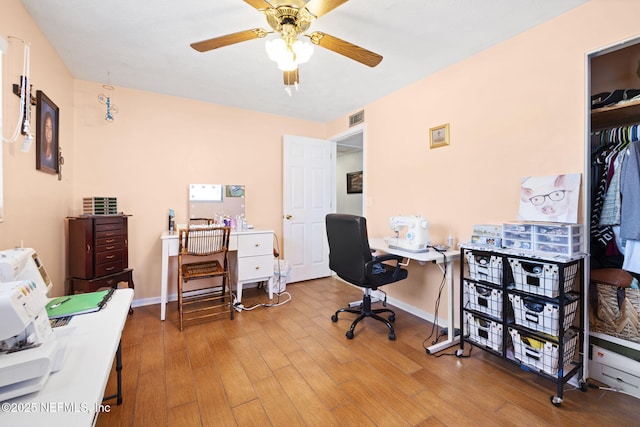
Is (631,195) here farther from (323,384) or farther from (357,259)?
(323,384)

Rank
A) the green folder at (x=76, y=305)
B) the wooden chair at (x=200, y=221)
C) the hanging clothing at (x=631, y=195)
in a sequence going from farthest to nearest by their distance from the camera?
1. the wooden chair at (x=200, y=221)
2. the hanging clothing at (x=631, y=195)
3. the green folder at (x=76, y=305)

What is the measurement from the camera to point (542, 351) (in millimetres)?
1657

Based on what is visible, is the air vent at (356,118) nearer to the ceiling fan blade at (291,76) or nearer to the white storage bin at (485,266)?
the ceiling fan blade at (291,76)

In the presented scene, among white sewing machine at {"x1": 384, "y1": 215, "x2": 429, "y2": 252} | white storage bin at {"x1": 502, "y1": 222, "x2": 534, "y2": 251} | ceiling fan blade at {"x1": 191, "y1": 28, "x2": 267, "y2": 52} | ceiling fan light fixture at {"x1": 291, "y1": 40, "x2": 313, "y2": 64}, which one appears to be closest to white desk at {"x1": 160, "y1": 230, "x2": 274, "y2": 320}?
white sewing machine at {"x1": 384, "y1": 215, "x2": 429, "y2": 252}

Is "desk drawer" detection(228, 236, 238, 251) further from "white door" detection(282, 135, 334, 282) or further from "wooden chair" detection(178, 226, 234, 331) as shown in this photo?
"white door" detection(282, 135, 334, 282)

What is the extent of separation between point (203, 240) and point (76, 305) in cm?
143

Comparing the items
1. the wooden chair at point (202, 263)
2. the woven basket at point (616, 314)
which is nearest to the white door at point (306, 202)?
the wooden chair at point (202, 263)

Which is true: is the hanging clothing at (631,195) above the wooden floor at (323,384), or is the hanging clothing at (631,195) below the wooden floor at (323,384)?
above

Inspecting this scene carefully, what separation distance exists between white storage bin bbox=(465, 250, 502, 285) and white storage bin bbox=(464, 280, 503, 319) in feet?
0.21

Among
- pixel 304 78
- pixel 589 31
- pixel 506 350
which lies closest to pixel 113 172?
pixel 304 78

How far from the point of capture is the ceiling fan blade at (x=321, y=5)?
1.40 meters

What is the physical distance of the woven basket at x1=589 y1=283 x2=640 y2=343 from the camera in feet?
5.45

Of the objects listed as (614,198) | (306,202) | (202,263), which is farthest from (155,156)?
(614,198)

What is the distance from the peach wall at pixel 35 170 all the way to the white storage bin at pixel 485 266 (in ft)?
9.41
